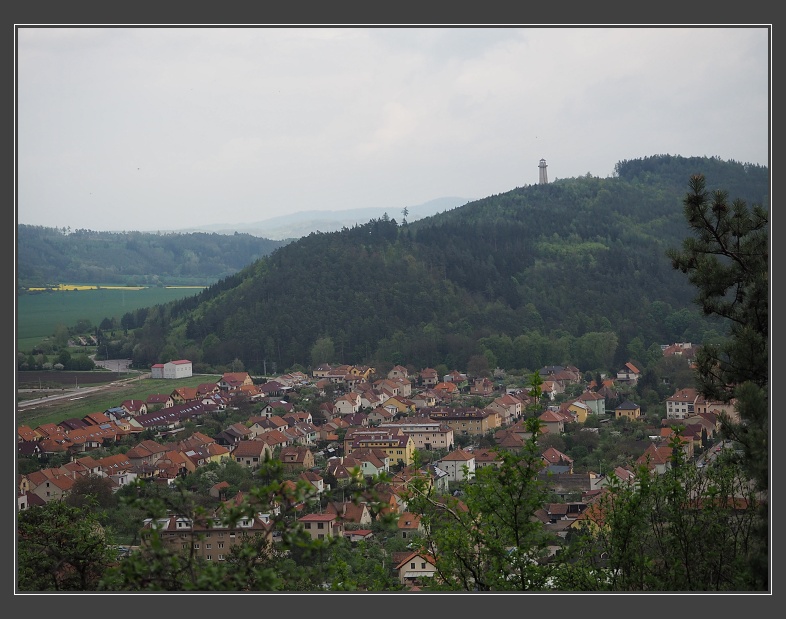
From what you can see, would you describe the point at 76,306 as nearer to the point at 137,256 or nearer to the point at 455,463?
the point at 137,256

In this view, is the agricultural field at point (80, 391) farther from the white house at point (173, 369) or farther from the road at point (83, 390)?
the white house at point (173, 369)

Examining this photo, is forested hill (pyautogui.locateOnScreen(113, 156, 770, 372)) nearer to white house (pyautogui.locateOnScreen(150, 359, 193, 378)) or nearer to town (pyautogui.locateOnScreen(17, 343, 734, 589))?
white house (pyautogui.locateOnScreen(150, 359, 193, 378))

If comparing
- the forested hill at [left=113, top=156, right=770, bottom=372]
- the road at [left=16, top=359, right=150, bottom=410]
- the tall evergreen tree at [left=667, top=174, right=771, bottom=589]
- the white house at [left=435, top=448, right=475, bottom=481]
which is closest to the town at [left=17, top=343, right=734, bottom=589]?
the white house at [left=435, top=448, right=475, bottom=481]

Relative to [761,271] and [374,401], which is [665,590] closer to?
[761,271]

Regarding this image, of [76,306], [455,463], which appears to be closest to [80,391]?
[76,306]

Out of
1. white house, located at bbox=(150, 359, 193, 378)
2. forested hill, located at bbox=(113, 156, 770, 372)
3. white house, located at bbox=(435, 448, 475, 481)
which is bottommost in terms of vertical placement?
white house, located at bbox=(435, 448, 475, 481)

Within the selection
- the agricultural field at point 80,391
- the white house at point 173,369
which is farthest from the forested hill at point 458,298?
the agricultural field at point 80,391
